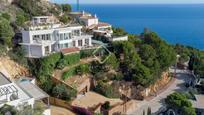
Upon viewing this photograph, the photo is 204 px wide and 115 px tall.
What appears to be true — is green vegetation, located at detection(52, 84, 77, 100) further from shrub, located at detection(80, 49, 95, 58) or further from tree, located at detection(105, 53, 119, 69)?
shrub, located at detection(80, 49, 95, 58)

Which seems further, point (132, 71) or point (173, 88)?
point (173, 88)

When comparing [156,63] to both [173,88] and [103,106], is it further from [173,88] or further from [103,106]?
[103,106]

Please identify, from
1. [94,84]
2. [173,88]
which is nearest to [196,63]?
[173,88]

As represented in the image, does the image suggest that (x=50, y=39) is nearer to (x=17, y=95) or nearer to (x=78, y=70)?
(x=78, y=70)

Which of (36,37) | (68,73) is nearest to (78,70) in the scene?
(68,73)

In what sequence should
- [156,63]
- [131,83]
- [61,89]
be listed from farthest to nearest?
[156,63] < [131,83] < [61,89]

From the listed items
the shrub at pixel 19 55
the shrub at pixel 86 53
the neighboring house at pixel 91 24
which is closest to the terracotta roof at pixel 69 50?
the shrub at pixel 86 53

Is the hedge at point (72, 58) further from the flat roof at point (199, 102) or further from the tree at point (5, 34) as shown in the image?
the flat roof at point (199, 102)

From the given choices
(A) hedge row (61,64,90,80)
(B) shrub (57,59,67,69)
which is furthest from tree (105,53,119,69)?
(B) shrub (57,59,67,69)
